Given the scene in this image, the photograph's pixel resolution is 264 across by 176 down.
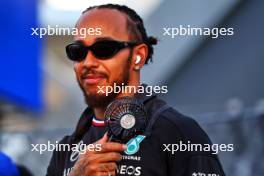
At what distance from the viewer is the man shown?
184 centimetres

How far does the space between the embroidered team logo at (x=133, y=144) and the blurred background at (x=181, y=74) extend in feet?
5.15

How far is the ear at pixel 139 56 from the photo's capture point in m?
2.05

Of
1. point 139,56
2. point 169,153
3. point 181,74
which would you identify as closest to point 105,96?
point 139,56

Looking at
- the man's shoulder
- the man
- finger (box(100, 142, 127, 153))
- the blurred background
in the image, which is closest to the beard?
the man

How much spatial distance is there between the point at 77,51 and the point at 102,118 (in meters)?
0.20

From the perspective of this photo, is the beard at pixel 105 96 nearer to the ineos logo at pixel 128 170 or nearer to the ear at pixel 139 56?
the ear at pixel 139 56

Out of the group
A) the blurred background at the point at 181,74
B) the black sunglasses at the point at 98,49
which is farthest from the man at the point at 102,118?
the blurred background at the point at 181,74

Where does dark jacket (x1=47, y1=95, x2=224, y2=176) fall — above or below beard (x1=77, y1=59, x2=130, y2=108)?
below

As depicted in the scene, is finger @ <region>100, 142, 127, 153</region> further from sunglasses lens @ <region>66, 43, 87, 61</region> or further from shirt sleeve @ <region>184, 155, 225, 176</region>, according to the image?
sunglasses lens @ <region>66, 43, 87, 61</region>

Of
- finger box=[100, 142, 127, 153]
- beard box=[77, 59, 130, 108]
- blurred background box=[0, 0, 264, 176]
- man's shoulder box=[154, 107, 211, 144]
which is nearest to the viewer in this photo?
finger box=[100, 142, 127, 153]

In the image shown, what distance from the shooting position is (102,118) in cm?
207

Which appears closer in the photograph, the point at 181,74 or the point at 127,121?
Result: the point at 127,121

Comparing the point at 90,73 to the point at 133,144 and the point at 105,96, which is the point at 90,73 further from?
the point at 133,144

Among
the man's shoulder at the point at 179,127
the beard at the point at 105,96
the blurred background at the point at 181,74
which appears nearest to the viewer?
the man's shoulder at the point at 179,127
